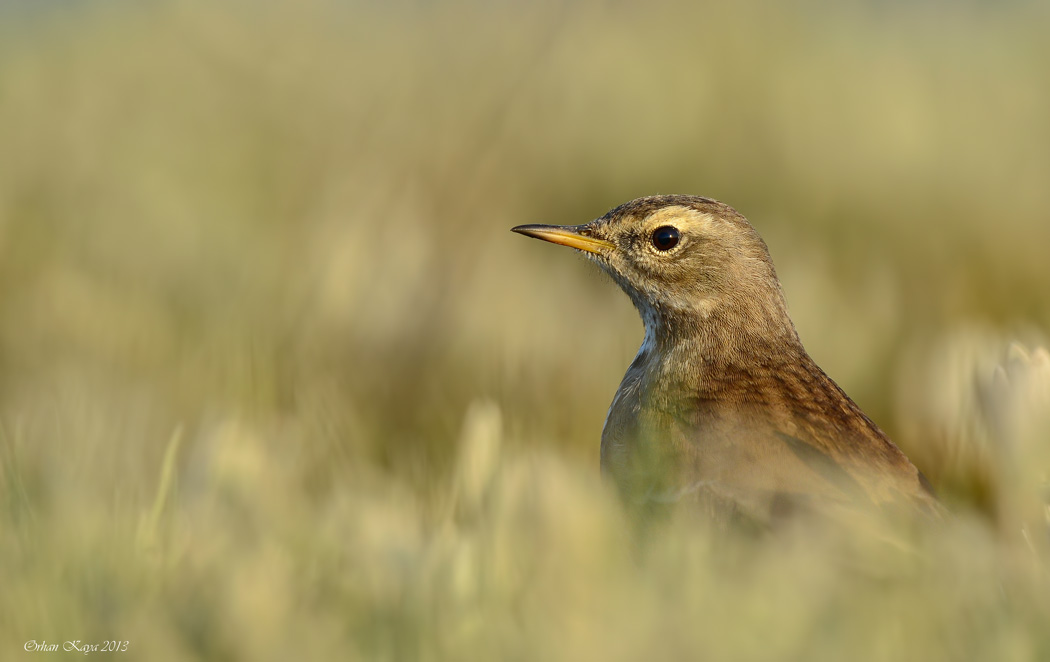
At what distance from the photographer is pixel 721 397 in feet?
14.3

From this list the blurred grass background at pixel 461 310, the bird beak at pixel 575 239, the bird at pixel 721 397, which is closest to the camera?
the blurred grass background at pixel 461 310

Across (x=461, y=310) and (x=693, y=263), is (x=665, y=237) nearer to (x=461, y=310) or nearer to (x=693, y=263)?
(x=693, y=263)

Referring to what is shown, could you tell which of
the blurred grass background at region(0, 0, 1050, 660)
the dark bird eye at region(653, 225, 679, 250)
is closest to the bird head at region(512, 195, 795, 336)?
the dark bird eye at region(653, 225, 679, 250)

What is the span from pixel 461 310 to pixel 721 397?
2327mm

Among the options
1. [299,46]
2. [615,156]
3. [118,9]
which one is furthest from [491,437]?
[118,9]

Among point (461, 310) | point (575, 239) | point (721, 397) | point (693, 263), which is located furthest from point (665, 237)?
point (461, 310)

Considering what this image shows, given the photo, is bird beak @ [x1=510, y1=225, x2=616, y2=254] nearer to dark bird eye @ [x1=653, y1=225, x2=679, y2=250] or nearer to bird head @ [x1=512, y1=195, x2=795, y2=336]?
bird head @ [x1=512, y1=195, x2=795, y2=336]

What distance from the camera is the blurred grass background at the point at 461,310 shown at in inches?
113

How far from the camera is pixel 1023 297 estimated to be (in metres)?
7.35

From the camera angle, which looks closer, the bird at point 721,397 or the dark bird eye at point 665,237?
the bird at point 721,397

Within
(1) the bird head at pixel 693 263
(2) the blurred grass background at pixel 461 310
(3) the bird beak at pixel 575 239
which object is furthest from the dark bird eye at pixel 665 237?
(2) the blurred grass background at pixel 461 310

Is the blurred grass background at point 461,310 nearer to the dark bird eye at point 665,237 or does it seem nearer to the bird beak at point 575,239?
the bird beak at point 575,239

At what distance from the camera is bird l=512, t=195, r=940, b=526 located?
12.2 ft

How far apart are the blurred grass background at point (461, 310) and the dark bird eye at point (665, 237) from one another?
2.32ft
